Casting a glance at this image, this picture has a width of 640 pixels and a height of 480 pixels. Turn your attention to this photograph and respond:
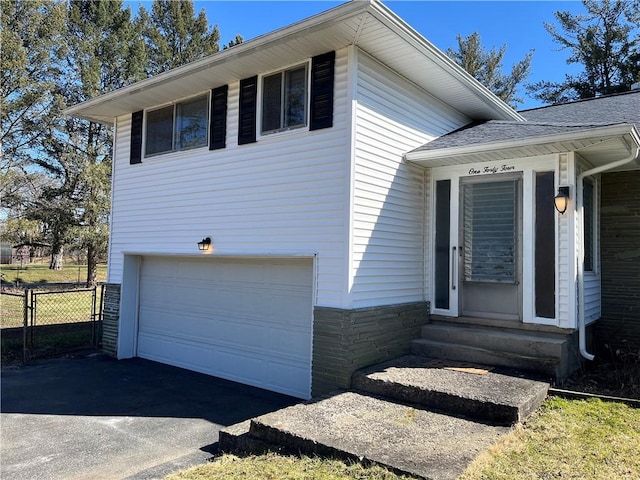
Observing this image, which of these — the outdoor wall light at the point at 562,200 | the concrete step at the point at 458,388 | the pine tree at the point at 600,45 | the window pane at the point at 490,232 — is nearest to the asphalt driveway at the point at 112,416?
the concrete step at the point at 458,388

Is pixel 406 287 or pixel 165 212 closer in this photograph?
pixel 406 287

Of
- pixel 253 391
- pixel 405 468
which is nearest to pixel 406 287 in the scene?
pixel 253 391

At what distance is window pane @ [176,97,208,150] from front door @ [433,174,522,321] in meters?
3.74

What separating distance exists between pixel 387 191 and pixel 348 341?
2016 millimetres

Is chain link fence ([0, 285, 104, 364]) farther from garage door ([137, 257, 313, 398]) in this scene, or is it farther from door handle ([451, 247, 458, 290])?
door handle ([451, 247, 458, 290])

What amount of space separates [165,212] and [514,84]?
19.8 m

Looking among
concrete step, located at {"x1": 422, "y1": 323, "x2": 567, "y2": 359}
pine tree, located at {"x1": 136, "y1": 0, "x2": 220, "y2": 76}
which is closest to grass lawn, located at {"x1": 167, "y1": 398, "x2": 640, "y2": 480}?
concrete step, located at {"x1": 422, "y1": 323, "x2": 567, "y2": 359}

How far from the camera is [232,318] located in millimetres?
7109

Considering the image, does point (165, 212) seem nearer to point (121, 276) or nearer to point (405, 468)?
point (121, 276)

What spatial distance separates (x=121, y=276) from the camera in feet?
27.4

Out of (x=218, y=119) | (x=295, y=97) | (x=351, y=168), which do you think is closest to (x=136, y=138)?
(x=218, y=119)

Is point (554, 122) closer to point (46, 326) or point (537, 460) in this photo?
point (537, 460)

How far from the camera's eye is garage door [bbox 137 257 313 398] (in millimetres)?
6332

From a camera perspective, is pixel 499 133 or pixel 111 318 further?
pixel 111 318
